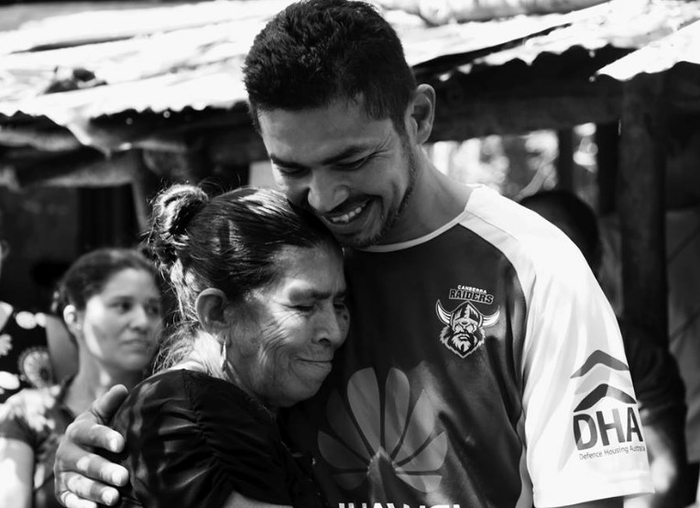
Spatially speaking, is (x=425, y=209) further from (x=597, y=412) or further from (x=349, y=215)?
(x=597, y=412)

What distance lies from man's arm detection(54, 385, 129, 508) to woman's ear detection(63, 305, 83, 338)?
2005mm

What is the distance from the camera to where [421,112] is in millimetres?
2211

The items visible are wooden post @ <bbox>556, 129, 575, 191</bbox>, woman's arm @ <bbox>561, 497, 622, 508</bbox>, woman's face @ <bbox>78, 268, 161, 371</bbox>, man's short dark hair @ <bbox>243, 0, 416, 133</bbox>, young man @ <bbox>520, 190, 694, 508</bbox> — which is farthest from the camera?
wooden post @ <bbox>556, 129, 575, 191</bbox>

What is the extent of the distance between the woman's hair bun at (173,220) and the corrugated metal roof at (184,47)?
1653 millimetres

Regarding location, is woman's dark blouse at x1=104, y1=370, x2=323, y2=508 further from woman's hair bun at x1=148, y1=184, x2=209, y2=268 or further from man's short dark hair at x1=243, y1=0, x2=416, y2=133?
man's short dark hair at x1=243, y1=0, x2=416, y2=133

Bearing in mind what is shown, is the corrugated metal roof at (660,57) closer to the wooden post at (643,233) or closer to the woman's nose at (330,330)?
the wooden post at (643,233)

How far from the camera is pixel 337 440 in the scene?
2.24 meters

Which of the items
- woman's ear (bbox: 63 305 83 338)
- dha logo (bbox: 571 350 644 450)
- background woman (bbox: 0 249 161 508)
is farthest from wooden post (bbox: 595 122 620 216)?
dha logo (bbox: 571 350 644 450)

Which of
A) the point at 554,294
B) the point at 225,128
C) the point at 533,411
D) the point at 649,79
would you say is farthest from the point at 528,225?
the point at 225,128

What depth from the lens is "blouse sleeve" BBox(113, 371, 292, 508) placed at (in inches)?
77.3

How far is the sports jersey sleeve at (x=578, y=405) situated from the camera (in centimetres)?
192

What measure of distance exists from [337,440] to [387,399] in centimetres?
16

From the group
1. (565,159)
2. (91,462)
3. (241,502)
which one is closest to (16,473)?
(91,462)

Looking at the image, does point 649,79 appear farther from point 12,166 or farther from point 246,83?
point 12,166
